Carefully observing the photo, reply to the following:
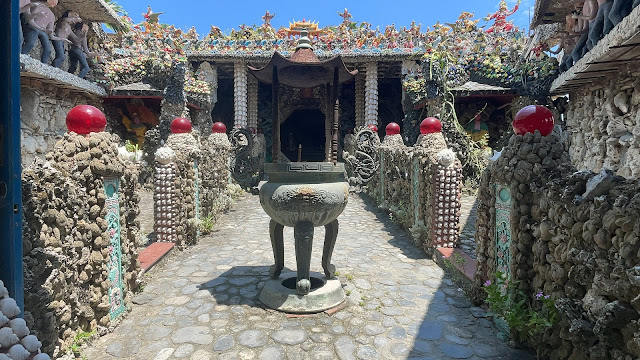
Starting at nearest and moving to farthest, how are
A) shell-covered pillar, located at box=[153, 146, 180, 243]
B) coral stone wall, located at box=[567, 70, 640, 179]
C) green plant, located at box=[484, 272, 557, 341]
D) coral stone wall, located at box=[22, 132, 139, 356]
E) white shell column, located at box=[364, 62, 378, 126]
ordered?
coral stone wall, located at box=[22, 132, 139, 356] < green plant, located at box=[484, 272, 557, 341] < shell-covered pillar, located at box=[153, 146, 180, 243] < coral stone wall, located at box=[567, 70, 640, 179] < white shell column, located at box=[364, 62, 378, 126]

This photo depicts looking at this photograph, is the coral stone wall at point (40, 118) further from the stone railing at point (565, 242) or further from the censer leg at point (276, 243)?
the stone railing at point (565, 242)

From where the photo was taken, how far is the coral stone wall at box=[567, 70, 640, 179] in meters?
6.69

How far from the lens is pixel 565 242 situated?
7.07 feet

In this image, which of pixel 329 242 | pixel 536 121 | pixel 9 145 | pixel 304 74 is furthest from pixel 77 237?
pixel 536 121

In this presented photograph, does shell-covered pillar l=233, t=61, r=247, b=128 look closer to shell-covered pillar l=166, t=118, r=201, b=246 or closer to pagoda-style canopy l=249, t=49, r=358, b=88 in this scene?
shell-covered pillar l=166, t=118, r=201, b=246

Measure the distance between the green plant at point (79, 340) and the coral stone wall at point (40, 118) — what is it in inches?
250

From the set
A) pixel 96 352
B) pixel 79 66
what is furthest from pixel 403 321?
pixel 79 66

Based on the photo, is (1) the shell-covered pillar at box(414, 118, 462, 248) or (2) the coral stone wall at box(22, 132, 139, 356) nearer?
(2) the coral stone wall at box(22, 132, 139, 356)

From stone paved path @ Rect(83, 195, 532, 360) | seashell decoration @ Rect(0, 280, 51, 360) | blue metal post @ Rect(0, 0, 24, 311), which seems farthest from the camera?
stone paved path @ Rect(83, 195, 532, 360)

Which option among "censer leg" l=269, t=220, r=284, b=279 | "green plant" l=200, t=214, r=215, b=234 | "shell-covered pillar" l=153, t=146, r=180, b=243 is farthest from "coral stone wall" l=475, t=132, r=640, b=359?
"green plant" l=200, t=214, r=215, b=234

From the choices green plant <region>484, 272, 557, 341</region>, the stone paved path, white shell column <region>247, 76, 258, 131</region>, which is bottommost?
the stone paved path

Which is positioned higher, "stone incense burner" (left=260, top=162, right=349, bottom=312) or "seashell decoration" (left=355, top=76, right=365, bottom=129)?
"seashell decoration" (left=355, top=76, right=365, bottom=129)

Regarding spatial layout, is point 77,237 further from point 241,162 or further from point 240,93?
point 240,93

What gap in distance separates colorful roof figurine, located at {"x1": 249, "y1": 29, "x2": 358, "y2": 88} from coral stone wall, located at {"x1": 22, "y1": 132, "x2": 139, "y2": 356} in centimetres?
167
